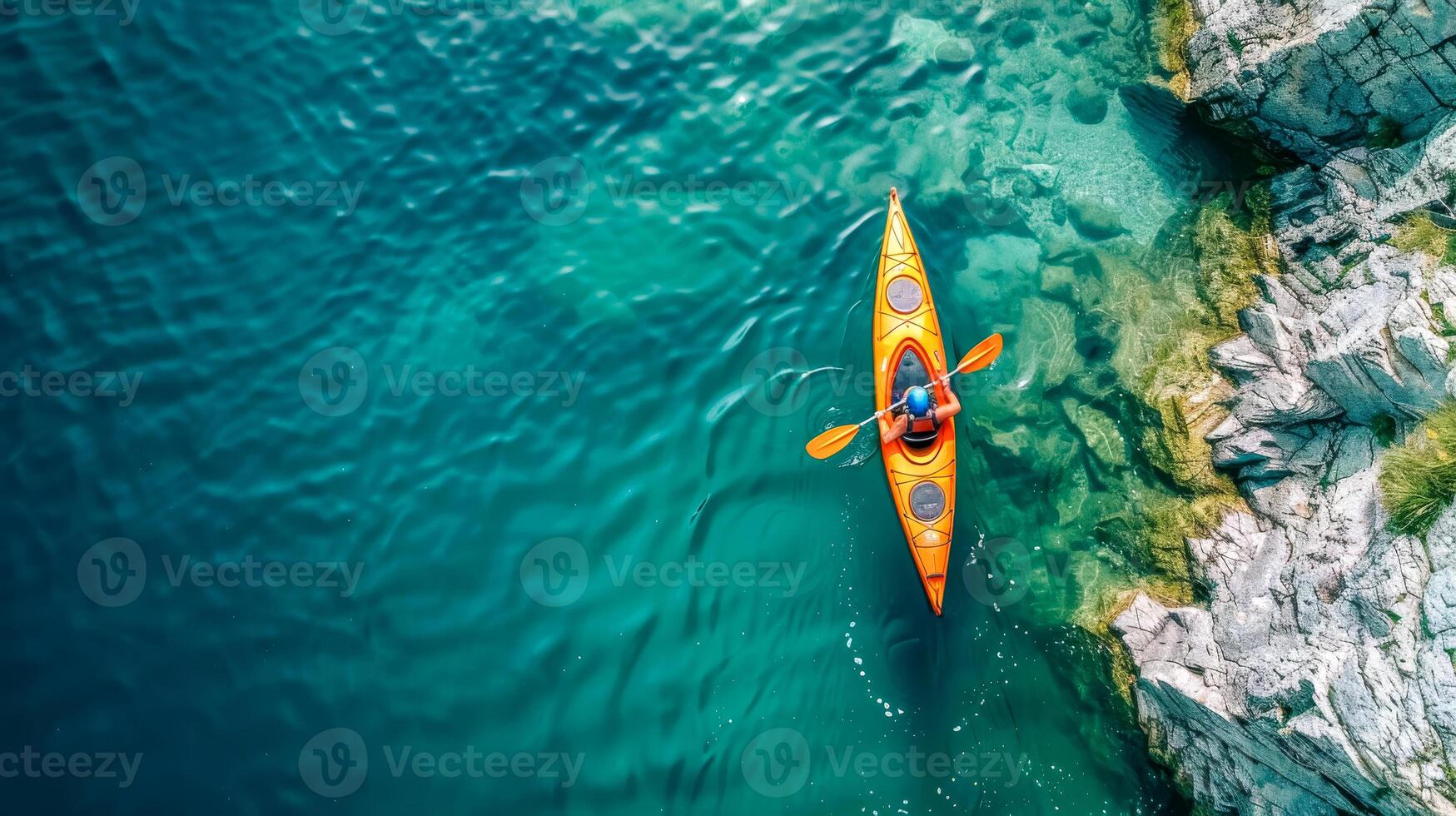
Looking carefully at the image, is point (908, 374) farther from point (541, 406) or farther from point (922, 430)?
point (541, 406)

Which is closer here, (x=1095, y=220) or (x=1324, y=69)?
(x=1324, y=69)

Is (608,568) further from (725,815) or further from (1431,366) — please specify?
(1431,366)

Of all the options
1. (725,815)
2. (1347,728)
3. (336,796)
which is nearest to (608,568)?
(725,815)

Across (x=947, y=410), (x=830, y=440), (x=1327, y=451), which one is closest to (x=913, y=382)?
(x=947, y=410)

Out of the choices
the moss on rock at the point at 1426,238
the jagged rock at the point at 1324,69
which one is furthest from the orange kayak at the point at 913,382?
the moss on rock at the point at 1426,238

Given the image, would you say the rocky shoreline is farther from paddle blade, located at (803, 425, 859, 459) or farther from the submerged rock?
paddle blade, located at (803, 425, 859, 459)

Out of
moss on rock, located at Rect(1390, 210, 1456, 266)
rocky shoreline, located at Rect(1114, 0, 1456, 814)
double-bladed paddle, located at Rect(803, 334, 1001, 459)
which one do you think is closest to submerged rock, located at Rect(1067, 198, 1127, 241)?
rocky shoreline, located at Rect(1114, 0, 1456, 814)

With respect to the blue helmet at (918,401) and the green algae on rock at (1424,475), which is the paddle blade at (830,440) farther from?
the green algae on rock at (1424,475)
